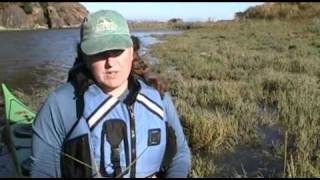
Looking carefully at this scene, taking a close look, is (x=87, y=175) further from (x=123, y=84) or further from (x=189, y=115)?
(x=189, y=115)

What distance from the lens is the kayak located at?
16.7 feet

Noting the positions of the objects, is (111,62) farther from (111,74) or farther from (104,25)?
(104,25)

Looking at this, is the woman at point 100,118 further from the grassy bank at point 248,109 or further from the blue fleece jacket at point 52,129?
the grassy bank at point 248,109

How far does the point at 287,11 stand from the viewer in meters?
43.8

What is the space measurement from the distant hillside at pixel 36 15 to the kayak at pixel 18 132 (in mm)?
52065

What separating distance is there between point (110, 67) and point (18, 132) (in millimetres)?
3459

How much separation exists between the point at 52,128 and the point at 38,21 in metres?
61.1

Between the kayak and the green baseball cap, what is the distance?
234 cm

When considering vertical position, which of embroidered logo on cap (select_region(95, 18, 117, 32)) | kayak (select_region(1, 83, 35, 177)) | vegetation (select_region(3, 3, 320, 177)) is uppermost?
embroidered logo on cap (select_region(95, 18, 117, 32))

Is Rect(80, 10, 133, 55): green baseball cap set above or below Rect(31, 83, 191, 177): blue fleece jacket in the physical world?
above

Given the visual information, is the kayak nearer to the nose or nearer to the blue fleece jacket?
the blue fleece jacket

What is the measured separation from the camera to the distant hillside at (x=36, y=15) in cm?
5679

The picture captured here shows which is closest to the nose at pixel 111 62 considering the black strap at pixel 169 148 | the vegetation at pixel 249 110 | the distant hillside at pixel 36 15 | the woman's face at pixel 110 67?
the woman's face at pixel 110 67

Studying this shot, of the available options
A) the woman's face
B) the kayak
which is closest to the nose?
the woman's face
